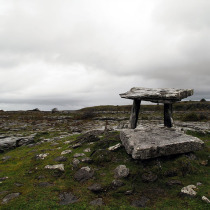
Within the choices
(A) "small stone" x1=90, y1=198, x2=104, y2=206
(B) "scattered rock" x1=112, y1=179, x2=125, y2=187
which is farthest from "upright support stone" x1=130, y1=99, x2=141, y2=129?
(A) "small stone" x1=90, y1=198, x2=104, y2=206

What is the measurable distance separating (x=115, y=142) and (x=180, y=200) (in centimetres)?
762

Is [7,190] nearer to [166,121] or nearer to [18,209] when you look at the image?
[18,209]

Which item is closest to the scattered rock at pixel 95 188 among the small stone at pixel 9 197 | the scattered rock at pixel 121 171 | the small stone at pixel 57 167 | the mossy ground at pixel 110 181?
the mossy ground at pixel 110 181

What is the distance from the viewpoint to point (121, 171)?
36.5ft

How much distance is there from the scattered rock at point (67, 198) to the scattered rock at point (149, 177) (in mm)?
3903

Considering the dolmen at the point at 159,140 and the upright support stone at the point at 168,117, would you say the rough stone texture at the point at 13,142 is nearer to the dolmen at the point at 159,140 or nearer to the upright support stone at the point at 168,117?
the dolmen at the point at 159,140

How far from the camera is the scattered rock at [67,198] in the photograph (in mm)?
8723

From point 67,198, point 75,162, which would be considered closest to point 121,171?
point 75,162

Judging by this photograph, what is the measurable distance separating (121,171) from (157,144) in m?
2.96

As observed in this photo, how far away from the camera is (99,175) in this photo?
11.2 m

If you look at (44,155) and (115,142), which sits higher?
(115,142)

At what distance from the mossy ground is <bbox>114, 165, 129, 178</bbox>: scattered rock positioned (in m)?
0.28

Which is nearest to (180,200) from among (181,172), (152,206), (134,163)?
(152,206)

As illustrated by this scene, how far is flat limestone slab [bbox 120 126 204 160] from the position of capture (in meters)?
11.5
